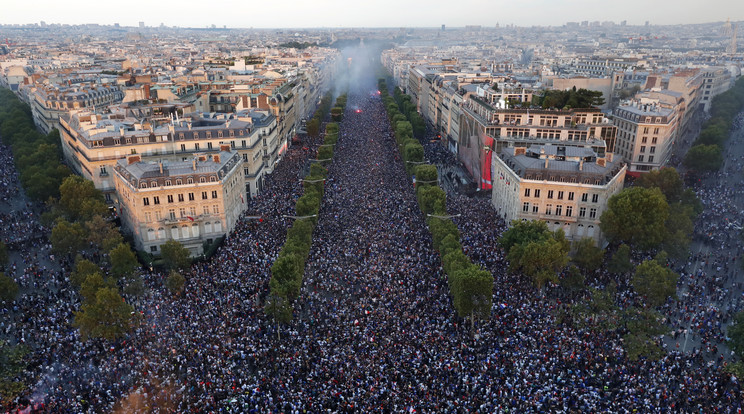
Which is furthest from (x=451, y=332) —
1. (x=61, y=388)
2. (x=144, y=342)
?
(x=61, y=388)

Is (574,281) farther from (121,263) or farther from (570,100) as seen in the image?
(121,263)

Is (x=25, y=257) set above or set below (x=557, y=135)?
below

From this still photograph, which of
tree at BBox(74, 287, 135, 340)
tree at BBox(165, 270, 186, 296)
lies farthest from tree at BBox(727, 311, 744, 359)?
tree at BBox(74, 287, 135, 340)

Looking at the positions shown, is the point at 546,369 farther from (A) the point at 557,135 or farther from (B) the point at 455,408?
(A) the point at 557,135

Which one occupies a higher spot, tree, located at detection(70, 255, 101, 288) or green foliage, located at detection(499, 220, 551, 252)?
green foliage, located at detection(499, 220, 551, 252)

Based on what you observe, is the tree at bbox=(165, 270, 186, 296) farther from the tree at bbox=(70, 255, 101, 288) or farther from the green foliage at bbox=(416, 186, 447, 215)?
the green foliage at bbox=(416, 186, 447, 215)

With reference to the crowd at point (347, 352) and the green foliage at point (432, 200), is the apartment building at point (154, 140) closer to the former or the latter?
the crowd at point (347, 352)
